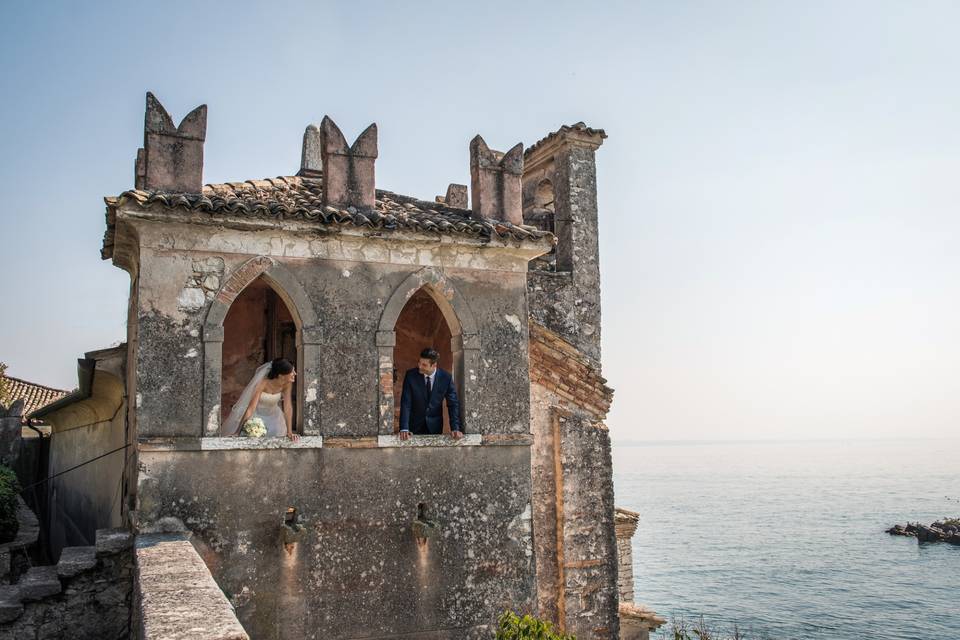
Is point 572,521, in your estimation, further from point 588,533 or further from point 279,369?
point 279,369

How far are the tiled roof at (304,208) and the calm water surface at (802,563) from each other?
24008 mm

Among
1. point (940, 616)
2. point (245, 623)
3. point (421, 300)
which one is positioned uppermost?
point (421, 300)

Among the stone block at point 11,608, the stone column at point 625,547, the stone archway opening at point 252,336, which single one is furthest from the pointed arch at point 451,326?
the stone column at point 625,547

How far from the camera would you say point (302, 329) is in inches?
359

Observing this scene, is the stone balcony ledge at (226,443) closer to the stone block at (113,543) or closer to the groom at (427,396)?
the stone block at (113,543)

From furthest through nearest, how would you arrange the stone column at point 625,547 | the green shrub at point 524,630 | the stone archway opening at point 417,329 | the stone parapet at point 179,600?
1. the stone column at point 625,547
2. the stone archway opening at point 417,329
3. the green shrub at point 524,630
4. the stone parapet at point 179,600

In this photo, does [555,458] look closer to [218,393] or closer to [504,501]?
[504,501]

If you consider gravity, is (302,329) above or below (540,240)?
below

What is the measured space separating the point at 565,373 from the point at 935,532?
46.8 metres

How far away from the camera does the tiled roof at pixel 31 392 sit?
3184cm

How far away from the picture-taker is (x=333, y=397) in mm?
9195

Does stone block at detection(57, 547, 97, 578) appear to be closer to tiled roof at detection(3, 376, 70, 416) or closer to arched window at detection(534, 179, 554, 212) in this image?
arched window at detection(534, 179, 554, 212)

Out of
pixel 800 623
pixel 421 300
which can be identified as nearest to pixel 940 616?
pixel 800 623

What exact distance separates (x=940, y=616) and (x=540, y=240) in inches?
1205
